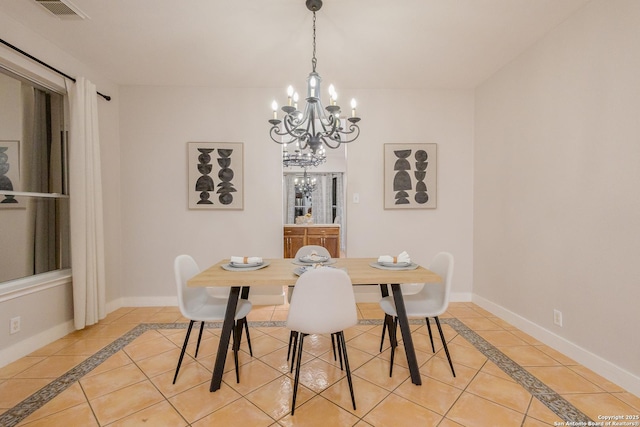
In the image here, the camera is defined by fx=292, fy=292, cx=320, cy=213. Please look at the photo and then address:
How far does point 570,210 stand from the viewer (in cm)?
228

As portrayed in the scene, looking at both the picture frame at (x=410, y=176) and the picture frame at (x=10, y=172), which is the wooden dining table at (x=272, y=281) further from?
the picture frame at (x=10, y=172)

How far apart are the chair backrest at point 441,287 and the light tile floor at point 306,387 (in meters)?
0.45

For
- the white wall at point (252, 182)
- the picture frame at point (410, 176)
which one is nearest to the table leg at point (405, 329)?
the white wall at point (252, 182)

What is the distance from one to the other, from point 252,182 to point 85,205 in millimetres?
1632

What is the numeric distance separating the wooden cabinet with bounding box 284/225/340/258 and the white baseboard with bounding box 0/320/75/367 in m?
3.36

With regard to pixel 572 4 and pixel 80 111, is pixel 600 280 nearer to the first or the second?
pixel 572 4

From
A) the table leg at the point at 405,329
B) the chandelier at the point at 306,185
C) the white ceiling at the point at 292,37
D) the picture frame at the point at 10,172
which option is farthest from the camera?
the chandelier at the point at 306,185

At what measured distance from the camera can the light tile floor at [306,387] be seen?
63.5 inches

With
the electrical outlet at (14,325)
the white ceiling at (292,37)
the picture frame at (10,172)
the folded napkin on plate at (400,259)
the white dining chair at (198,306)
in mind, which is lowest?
the electrical outlet at (14,325)

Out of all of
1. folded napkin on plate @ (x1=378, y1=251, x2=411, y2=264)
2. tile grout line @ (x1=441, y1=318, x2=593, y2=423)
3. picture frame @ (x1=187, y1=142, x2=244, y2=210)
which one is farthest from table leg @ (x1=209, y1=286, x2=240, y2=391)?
tile grout line @ (x1=441, y1=318, x2=593, y2=423)

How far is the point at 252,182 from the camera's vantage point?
140 inches

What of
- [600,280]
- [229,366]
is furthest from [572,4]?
[229,366]

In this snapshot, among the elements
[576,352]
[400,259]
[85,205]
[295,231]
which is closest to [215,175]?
[85,205]

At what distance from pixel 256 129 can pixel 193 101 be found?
0.82 meters
